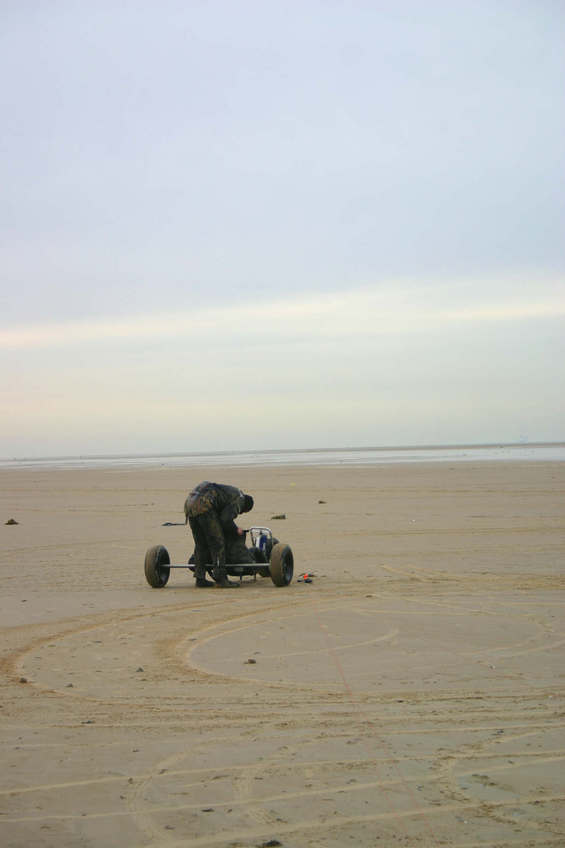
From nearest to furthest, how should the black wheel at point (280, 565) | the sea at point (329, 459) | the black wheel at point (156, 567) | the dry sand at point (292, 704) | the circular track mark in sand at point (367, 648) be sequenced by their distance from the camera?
the dry sand at point (292, 704), the circular track mark in sand at point (367, 648), the black wheel at point (280, 565), the black wheel at point (156, 567), the sea at point (329, 459)

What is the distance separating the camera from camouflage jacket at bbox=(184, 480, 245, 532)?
12.6 meters

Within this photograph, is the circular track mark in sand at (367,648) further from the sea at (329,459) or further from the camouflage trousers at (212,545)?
the sea at (329,459)

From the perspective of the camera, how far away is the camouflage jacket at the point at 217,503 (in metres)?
12.6

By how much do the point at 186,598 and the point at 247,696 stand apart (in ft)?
16.6

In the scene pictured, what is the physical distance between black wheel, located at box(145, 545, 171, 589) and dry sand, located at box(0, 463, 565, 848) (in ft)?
0.67

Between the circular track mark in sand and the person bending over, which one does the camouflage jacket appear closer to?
the person bending over

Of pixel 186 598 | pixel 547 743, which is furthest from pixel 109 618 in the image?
pixel 547 743

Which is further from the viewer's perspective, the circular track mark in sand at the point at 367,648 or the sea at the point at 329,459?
the sea at the point at 329,459

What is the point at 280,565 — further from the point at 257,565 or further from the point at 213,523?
the point at 213,523

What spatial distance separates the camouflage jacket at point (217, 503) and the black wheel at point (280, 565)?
0.78m

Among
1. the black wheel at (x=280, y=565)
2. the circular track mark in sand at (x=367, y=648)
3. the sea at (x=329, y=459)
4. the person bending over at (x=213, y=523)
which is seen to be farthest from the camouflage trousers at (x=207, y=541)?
the sea at (x=329, y=459)

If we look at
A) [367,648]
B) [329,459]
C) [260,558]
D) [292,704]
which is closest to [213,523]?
[260,558]

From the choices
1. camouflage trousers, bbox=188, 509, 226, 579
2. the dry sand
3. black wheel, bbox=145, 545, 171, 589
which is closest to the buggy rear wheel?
the dry sand

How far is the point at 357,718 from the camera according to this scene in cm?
621
